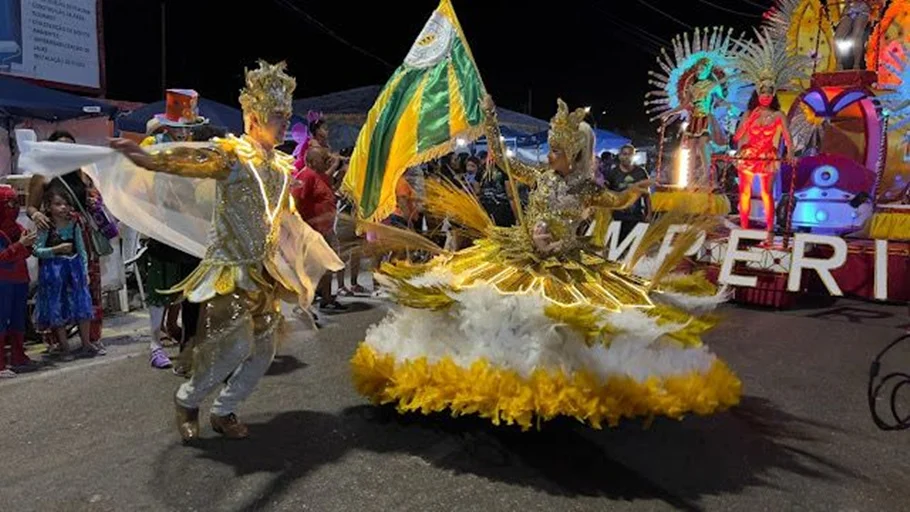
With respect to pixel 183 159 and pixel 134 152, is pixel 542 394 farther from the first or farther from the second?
pixel 134 152

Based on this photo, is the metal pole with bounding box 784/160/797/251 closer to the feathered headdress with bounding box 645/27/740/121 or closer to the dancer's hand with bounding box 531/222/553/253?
the feathered headdress with bounding box 645/27/740/121

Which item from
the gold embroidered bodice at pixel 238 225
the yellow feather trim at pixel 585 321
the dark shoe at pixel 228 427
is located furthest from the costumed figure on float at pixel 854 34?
the dark shoe at pixel 228 427

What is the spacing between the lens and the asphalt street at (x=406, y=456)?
312cm

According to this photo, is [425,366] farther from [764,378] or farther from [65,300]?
[65,300]

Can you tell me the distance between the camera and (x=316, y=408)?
430 cm

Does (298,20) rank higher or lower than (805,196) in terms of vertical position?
higher

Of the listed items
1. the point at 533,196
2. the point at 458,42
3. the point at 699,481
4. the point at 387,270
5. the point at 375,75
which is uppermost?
the point at 375,75

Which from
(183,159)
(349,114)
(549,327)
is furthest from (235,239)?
(349,114)

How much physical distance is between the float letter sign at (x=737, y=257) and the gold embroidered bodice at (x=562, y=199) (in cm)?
413

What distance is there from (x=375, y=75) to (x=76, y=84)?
12.7 meters

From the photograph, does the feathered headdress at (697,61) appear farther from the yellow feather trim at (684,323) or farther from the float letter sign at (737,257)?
the yellow feather trim at (684,323)

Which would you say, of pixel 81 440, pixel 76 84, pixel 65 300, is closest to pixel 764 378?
pixel 81 440

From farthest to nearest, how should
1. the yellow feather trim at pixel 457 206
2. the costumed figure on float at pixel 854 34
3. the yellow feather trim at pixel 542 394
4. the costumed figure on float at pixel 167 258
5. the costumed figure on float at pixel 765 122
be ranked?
1. the costumed figure on float at pixel 854 34
2. the costumed figure on float at pixel 765 122
3. the costumed figure on float at pixel 167 258
4. the yellow feather trim at pixel 457 206
5. the yellow feather trim at pixel 542 394

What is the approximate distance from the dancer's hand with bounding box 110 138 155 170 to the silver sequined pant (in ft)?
2.48
